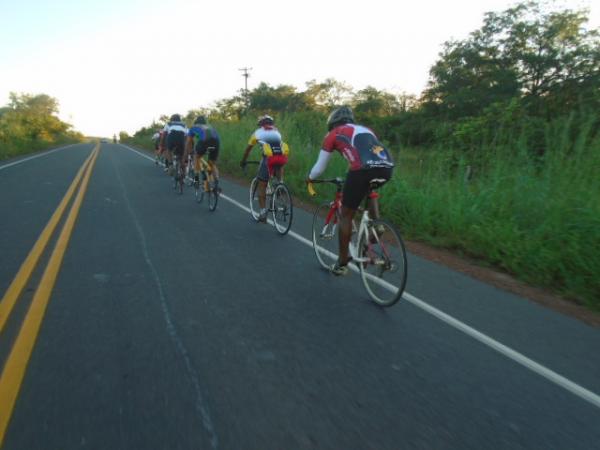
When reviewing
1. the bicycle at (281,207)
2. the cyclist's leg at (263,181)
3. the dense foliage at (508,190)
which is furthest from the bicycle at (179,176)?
the bicycle at (281,207)

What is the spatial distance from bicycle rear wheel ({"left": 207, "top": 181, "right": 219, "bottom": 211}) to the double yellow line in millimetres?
2840

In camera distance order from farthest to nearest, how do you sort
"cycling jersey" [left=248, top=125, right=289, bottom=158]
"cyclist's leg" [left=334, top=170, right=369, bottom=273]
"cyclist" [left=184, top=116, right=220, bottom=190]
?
1. "cyclist" [left=184, top=116, right=220, bottom=190]
2. "cycling jersey" [left=248, top=125, right=289, bottom=158]
3. "cyclist's leg" [left=334, top=170, right=369, bottom=273]

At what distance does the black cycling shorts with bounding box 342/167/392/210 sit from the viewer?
431cm

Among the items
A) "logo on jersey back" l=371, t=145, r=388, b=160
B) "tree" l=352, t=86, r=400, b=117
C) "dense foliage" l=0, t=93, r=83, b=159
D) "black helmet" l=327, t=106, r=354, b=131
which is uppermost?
"tree" l=352, t=86, r=400, b=117

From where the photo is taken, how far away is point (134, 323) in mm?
3627

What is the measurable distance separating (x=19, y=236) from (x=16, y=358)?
4139 millimetres

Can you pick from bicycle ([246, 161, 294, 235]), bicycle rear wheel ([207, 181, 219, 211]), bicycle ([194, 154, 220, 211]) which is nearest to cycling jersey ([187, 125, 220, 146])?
bicycle ([194, 154, 220, 211])

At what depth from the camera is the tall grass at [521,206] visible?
5137 mm

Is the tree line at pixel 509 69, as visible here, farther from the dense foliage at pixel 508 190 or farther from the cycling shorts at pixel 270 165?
the cycling shorts at pixel 270 165

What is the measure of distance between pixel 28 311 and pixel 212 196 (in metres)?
5.69

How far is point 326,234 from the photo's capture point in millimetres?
5531

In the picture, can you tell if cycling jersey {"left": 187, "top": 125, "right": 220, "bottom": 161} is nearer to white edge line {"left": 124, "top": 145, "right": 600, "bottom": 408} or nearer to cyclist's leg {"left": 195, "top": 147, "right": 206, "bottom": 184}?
cyclist's leg {"left": 195, "top": 147, "right": 206, "bottom": 184}

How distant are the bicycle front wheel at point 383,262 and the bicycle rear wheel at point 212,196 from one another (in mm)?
5127

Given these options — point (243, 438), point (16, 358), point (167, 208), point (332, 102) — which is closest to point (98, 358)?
point (16, 358)
